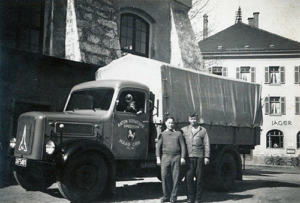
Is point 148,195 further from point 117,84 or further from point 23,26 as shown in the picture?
point 23,26

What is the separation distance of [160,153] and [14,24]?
6.51 meters

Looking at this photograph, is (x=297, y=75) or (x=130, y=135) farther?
(x=297, y=75)

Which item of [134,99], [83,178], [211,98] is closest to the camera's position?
[83,178]

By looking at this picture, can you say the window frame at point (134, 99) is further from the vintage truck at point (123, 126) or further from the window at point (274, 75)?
the window at point (274, 75)

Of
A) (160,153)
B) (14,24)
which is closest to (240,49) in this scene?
(14,24)

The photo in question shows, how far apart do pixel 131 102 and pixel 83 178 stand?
190 cm

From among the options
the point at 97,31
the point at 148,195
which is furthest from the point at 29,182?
the point at 97,31

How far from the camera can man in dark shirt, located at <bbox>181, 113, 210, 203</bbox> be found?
7.11 meters

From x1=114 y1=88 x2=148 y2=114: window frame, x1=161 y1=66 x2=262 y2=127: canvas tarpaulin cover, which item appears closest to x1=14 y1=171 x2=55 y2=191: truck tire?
x1=114 y1=88 x2=148 y2=114: window frame

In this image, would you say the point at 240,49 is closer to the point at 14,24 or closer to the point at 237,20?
the point at 237,20

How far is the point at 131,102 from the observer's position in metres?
7.65

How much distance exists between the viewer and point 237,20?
38500mm

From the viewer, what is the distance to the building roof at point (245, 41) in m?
31.4

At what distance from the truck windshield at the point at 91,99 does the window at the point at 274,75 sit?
26124 mm
